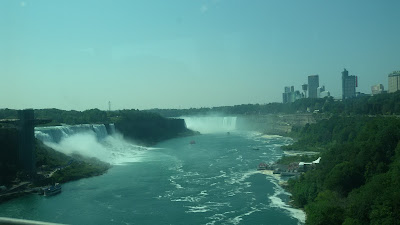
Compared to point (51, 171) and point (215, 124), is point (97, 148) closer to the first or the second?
point (51, 171)

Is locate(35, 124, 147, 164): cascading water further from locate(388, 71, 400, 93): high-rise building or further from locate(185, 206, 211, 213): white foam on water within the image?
locate(388, 71, 400, 93): high-rise building

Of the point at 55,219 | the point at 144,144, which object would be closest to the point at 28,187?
the point at 55,219

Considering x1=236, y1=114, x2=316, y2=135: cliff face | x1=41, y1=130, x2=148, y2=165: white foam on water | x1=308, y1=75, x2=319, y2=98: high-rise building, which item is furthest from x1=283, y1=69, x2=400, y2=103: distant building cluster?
x1=41, y1=130, x2=148, y2=165: white foam on water

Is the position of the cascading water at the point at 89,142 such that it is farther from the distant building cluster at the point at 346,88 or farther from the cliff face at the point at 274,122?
the distant building cluster at the point at 346,88

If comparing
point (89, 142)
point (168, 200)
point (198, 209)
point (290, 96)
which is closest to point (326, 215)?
point (198, 209)

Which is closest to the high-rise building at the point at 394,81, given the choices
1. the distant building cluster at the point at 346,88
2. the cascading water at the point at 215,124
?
the distant building cluster at the point at 346,88
